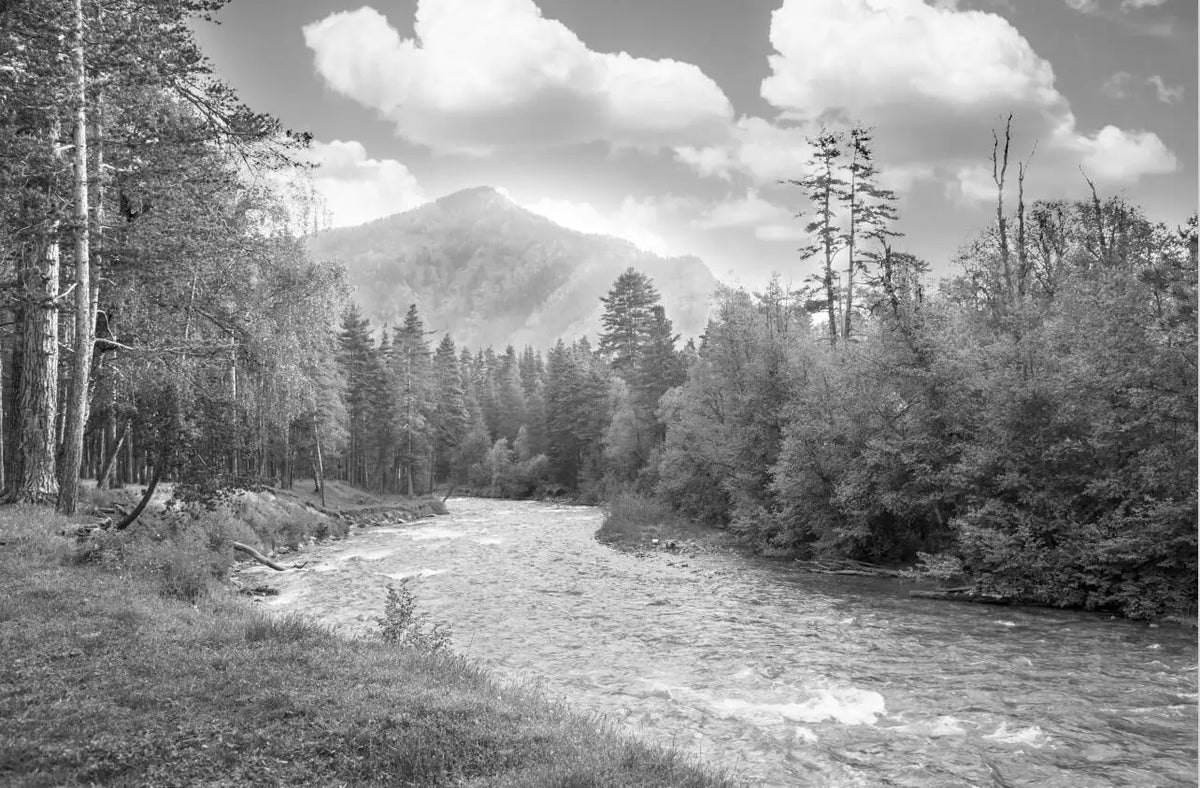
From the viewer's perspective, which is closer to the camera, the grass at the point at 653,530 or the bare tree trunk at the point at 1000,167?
the bare tree trunk at the point at 1000,167

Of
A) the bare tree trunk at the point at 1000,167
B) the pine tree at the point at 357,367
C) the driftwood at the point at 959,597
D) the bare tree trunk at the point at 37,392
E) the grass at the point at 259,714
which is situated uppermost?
the bare tree trunk at the point at 1000,167

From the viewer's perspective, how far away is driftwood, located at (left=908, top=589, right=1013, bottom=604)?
20.1 metres

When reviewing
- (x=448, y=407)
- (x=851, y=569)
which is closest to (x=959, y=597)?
(x=851, y=569)

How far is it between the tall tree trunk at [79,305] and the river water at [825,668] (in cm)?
578

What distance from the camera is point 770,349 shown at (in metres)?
34.9

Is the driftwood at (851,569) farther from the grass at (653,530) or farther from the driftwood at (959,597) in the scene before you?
the grass at (653,530)

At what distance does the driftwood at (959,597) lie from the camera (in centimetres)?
2008

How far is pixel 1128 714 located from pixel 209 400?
69.1 feet

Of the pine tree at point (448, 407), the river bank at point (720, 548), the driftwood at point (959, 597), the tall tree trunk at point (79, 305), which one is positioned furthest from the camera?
the pine tree at point (448, 407)

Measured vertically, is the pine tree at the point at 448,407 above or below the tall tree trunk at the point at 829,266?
below

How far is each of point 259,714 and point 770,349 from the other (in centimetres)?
3024

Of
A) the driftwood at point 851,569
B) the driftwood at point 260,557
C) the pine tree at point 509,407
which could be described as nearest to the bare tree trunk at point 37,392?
the driftwood at point 260,557

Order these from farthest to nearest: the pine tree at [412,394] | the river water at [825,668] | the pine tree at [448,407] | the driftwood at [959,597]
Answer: the pine tree at [448,407] → the pine tree at [412,394] → the driftwood at [959,597] → the river water at [825,668]

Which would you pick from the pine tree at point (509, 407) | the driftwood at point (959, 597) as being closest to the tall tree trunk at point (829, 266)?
the driftwood at point (959, 597)
